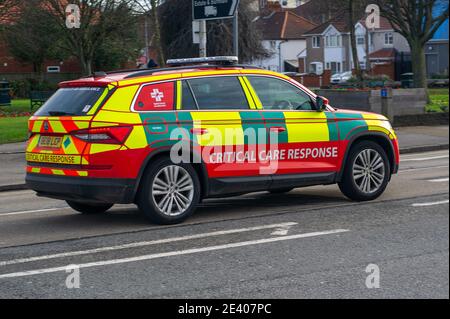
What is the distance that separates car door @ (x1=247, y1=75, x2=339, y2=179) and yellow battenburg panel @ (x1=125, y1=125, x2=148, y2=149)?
162 centimetres

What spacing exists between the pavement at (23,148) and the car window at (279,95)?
14.8ft

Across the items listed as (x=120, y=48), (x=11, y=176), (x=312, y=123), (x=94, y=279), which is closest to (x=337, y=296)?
(x=94, y=279)

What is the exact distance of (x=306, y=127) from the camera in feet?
31.4

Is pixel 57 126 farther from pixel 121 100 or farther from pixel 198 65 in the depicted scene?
pixel 198 65

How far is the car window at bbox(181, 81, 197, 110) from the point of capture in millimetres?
8891

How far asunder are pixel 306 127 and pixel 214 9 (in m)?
6.73

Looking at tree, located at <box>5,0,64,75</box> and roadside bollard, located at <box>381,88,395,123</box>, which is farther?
tree, located at <box>5,0,64,75</box>

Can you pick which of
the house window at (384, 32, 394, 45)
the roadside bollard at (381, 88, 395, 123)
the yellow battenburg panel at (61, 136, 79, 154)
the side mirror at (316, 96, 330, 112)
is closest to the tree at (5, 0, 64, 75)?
the roadside bollard at (381, 88, 395, 123)

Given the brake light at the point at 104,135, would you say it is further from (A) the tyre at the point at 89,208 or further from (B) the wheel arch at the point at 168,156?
(A) the tyre at the point at 89,208

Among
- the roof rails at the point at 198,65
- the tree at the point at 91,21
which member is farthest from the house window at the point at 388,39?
the roof rails at the point at 198,65

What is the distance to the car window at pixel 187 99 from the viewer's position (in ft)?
29.2

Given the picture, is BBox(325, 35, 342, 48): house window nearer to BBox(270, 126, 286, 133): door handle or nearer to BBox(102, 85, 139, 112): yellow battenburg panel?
BBox(270, 126, 286, 133): door handle
